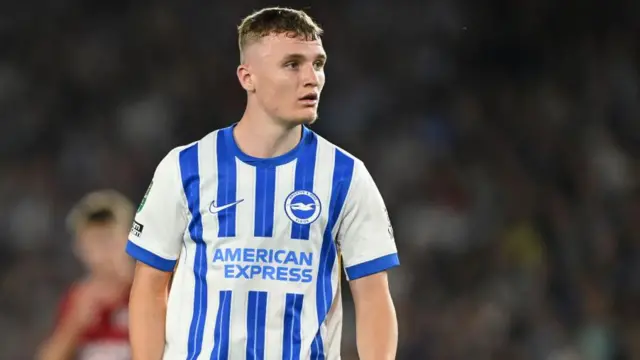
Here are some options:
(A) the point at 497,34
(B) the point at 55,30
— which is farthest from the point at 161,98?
(A) the point at 497,34

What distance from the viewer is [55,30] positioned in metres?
8.40

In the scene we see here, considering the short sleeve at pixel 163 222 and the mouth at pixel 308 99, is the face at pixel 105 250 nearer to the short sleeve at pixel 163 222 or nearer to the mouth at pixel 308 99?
the short sleeve at pixel 163 222

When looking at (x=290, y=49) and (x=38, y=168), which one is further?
(x=38, y=168)

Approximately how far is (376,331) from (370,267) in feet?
0.59

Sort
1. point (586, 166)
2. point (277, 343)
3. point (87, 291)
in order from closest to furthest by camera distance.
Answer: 1. point (277, 343)
2. point (87, 291)
3. point (586, 166)

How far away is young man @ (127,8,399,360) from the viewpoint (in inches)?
126

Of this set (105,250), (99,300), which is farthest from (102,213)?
(99,300)

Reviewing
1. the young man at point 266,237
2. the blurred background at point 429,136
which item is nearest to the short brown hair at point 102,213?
the blurred background at point 429,136

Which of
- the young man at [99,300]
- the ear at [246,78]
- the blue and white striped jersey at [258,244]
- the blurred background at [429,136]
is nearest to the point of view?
the blue and white striped jersey at [258,244]

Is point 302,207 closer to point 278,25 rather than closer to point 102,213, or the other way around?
point 278,25

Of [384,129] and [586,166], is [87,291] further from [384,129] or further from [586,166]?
[586,166]

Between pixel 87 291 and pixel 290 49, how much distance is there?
2.54 meters

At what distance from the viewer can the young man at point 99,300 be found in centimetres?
520

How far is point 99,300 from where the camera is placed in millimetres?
5305
